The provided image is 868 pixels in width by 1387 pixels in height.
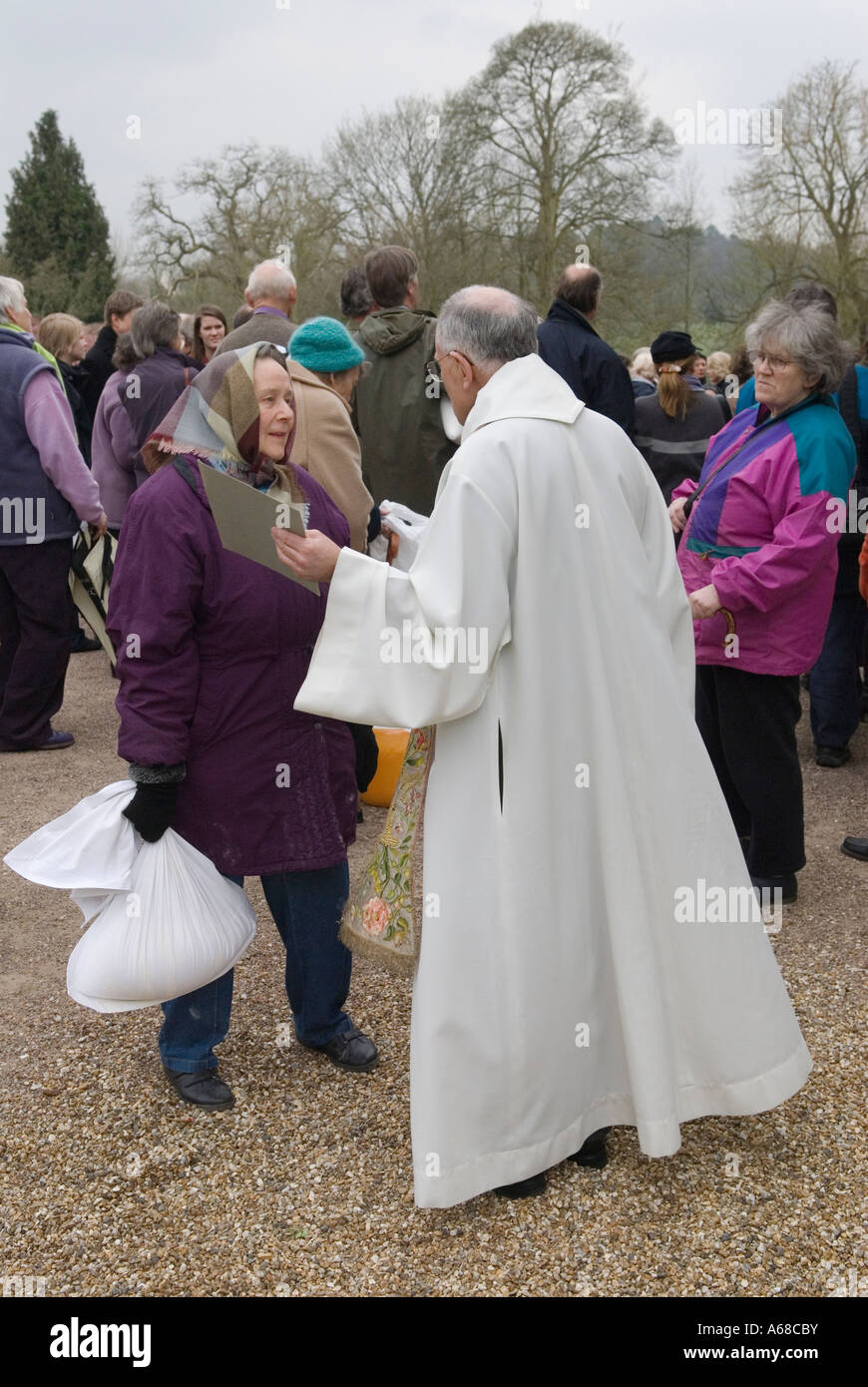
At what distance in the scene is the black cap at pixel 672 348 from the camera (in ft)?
21.3

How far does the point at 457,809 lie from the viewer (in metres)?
2.69

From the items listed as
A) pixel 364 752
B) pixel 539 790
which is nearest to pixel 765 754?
pixel 364 752

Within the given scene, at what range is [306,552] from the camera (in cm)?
267

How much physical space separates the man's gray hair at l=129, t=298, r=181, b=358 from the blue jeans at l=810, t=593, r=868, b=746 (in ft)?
12.1

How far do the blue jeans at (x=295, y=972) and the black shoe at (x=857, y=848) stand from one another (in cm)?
251

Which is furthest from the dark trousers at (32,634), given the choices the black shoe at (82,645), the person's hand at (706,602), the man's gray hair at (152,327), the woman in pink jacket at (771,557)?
the person's hand at (706,602)

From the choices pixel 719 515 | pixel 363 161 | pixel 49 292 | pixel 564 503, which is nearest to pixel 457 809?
pixel 564 503

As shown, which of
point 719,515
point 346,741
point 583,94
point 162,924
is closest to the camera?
point 162,924

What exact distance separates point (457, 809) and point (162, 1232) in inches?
45.6

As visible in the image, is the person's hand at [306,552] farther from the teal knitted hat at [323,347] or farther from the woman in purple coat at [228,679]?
the teal knitted hat at [323,347]

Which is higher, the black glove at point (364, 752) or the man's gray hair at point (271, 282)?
the man's gray hair at point (271, 282)

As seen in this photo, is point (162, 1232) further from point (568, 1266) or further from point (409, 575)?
point (409, 575)

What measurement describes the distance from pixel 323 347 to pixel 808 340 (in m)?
1.70

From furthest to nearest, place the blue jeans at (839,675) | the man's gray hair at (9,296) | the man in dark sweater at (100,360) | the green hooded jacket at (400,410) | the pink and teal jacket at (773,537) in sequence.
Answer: the man in dark sweater at (100,360) → the man's gray hair at (9,296) → the blue jeans at (839,675) → the green hooded jacket at (400,410) → the pink and teal jacket at (773,537)
